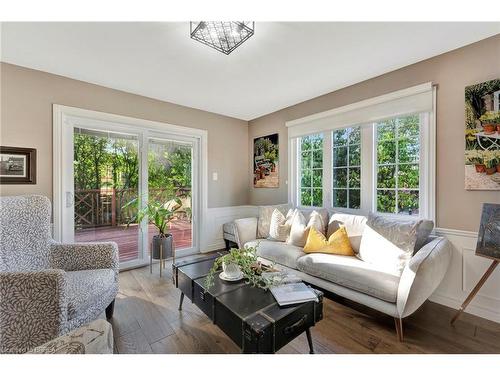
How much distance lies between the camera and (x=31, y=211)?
1.81m

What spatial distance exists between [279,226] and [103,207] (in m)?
2.25

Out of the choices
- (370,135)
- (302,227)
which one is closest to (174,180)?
(302,227)

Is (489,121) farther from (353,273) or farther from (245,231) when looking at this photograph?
(245,231)

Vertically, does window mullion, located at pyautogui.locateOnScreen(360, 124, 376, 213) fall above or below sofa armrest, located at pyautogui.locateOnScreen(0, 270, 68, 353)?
above

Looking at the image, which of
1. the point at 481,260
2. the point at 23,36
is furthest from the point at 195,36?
the point at 481,260

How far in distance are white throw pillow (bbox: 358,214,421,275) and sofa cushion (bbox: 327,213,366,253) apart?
16 cm

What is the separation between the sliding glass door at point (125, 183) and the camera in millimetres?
2648

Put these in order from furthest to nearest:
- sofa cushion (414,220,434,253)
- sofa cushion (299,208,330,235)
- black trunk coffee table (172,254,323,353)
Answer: sofa cushion (299,208,330,235) < sofa cushion (414,220,434,253) < black trunk coffee table (172,254,323,353)

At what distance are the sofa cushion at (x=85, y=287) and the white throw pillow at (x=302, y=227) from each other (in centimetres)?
182

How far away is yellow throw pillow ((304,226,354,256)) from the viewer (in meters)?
2.30

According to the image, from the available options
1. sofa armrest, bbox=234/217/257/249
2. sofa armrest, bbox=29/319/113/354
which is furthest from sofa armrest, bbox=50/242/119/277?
sofa armrest, bbox=234/217/257/249

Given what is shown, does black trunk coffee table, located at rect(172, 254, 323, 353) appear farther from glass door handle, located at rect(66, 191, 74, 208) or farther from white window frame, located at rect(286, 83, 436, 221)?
glass door handle, located at rect(66, 191, 74, 208)

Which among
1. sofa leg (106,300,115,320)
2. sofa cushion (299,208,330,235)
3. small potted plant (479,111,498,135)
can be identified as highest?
small potted plant (479,111,498,135)
